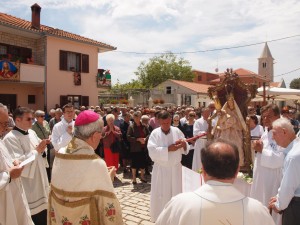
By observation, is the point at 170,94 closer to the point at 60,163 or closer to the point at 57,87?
the point at 57,87

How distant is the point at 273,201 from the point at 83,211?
2.14 metres

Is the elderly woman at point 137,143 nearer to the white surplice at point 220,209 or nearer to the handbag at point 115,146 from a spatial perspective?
the handbag at point 115,146

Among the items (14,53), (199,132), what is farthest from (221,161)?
(14,53)

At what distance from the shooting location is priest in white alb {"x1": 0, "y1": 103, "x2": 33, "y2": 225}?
3.50 metres

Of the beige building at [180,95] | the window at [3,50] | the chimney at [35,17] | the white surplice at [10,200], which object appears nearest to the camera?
the white surplice at [10,200]

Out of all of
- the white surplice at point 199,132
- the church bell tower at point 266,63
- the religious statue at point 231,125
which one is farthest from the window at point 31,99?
the church bell tower at point 266,63

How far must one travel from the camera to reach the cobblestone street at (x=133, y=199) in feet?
18.5

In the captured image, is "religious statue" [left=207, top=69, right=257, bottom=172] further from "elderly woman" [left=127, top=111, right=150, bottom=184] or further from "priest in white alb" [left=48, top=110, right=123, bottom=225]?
"elderly woman" [left=127, top=111, right=150, bottom=184]

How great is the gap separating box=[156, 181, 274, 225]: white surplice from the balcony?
57.7 feet

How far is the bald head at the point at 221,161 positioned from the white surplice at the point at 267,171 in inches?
103

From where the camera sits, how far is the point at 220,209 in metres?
1.80

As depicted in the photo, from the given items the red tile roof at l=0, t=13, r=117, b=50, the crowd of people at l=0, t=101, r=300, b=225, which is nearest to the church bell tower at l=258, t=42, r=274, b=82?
the red tile roof at l=0, t=13, r=117, b=50

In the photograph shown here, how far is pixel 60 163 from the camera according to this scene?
2.74 meters

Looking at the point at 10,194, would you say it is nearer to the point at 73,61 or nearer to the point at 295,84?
the point at 73,61
